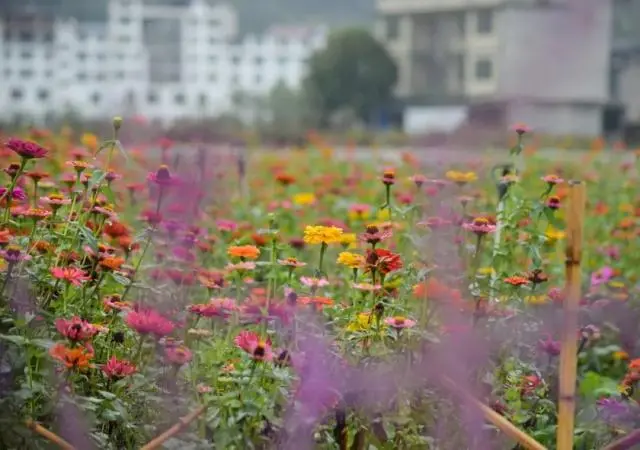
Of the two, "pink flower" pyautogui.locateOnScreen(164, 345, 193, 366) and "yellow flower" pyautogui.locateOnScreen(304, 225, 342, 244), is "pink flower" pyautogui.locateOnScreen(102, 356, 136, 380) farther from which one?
"yellow flower" pyautogui.locateOnScreen(304, 225, 342, 244)

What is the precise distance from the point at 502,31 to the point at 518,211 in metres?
0.67

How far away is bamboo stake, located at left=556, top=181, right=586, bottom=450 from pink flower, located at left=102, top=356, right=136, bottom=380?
32 cm

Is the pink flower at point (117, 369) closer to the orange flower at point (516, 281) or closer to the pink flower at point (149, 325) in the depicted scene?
the pink flower at point (149, 325)

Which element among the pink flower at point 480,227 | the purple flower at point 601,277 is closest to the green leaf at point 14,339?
the pink flower at point 480,227

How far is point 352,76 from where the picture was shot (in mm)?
18797

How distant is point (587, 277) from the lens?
154 cm

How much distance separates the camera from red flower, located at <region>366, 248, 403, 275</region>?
0.79 m

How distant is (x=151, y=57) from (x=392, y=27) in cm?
1906

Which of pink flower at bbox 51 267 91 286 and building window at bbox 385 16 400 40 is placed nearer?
pink flower at bbox 51 267 91 286

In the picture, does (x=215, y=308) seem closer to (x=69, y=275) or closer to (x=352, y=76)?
(x=69, y=275)

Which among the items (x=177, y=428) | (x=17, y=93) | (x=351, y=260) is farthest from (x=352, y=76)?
(x=177, y=428)

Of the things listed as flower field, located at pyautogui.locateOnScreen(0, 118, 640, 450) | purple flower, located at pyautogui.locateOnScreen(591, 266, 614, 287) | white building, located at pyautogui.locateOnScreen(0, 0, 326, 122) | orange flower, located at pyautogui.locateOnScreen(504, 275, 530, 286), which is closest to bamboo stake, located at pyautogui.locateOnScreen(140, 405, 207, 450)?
flower field, located at pyautogui.locateOnScreen(0, 118, 640, 450)

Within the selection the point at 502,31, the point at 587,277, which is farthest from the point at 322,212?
the point at 502,31

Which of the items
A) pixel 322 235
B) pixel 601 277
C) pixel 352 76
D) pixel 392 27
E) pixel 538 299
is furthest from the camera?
pixel 392 27
